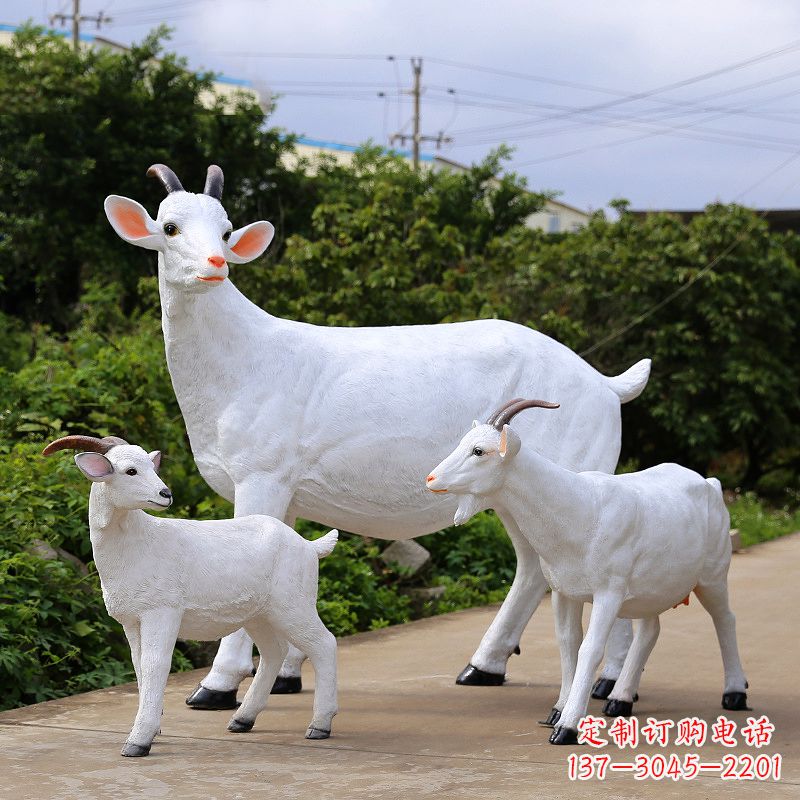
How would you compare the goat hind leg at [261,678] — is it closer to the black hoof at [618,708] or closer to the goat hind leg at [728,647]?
the black hoof at [618,708]

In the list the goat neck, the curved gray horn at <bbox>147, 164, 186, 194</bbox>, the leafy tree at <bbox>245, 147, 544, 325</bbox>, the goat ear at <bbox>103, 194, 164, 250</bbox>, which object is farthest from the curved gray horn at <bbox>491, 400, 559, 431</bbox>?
the leafy tree at <bbox>245, 147, 544, 325</bbox>

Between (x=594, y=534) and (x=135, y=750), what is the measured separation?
74.4 inches

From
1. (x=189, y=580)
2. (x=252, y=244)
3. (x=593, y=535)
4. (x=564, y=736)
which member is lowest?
(x=564, y=736)

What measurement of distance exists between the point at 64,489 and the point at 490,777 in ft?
12.5

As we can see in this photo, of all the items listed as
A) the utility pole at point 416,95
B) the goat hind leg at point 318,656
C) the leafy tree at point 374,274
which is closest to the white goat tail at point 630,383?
the goat hind leg at point 318,656

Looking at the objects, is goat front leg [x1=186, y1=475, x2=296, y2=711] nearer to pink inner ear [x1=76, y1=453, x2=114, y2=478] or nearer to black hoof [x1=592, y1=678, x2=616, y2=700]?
pink inner ear [x1=76, y1=453, x2=114, y2=478]

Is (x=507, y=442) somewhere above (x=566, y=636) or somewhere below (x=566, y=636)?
above

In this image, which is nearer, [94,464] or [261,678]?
[94,464]

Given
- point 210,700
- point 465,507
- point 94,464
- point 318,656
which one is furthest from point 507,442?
point 210,700

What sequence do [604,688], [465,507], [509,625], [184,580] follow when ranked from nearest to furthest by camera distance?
[184,580] < [465,507] < [604,688] < [509,625]

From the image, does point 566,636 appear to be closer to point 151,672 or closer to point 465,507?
point 465,507

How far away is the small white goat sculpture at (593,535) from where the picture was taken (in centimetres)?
483

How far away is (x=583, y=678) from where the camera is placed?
4.83 m

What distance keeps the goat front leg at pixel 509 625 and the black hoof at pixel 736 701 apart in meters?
1.05
